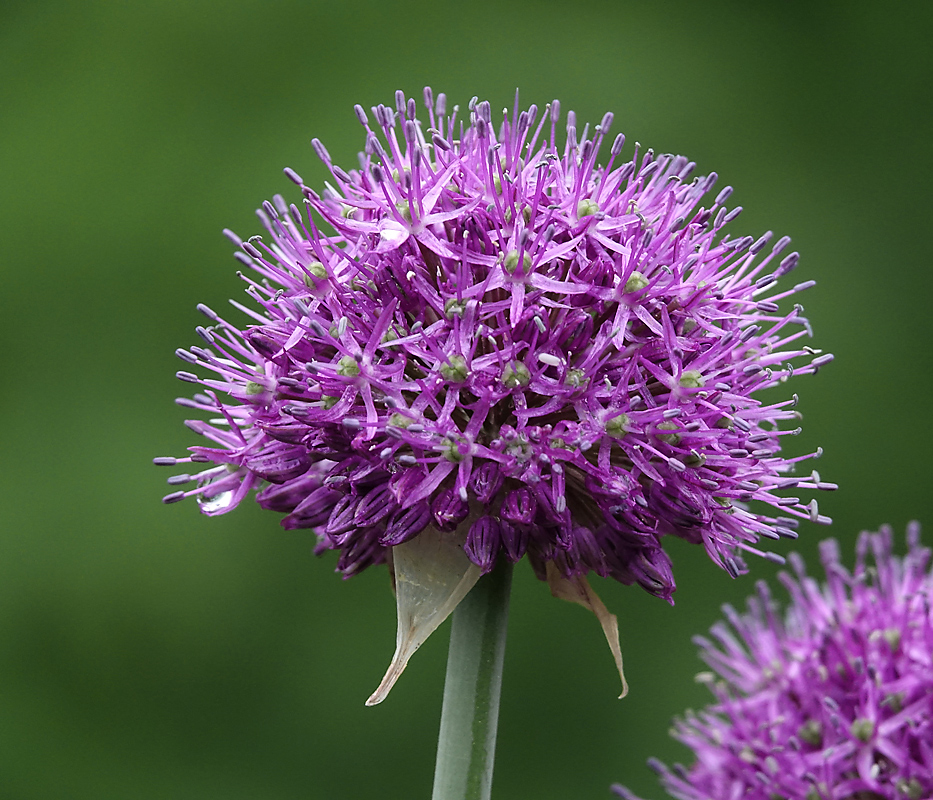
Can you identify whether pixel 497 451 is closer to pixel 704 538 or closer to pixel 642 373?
pixel 642 373

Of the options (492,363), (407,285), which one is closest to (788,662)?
(492,363)

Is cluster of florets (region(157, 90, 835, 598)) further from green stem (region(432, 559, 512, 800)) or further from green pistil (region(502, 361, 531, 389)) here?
green stem (region(432, 559, 512, 800))

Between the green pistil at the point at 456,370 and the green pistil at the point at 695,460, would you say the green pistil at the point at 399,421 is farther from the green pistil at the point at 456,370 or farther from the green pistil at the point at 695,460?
the green pistil at the point at 695,460

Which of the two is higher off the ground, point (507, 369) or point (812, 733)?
point (507, 369)

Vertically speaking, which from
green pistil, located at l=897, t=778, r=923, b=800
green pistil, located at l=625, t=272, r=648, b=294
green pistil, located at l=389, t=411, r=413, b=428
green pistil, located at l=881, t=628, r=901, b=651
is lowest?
green pistil, located at l=897, t=778, r=923, b=800

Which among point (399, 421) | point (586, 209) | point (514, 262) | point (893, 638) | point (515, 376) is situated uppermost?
point (586, 209)

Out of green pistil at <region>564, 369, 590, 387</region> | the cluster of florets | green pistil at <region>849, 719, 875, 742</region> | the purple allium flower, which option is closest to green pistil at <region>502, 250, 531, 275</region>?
the cluster of florets

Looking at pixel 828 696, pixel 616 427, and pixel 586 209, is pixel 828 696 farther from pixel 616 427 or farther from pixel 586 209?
pixel 586 209

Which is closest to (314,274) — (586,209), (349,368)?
(349,368)
